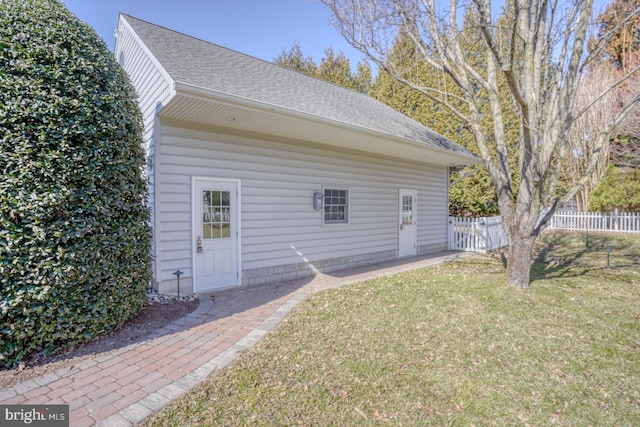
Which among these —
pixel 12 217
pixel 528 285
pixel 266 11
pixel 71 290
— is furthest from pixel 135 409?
pixel 266 11

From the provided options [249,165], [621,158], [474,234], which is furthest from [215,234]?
[621,158]

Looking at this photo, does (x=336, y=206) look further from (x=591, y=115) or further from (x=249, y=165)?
(x=591, y=115)

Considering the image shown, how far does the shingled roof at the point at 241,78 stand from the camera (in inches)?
199

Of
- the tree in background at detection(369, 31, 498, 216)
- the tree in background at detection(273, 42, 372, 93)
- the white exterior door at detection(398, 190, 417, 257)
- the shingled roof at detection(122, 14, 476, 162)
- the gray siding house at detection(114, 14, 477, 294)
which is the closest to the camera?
the shingled roof at detection(122, 14, 476, 162)

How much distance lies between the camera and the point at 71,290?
326 cm

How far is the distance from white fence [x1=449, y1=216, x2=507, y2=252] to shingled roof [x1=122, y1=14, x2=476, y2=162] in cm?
366

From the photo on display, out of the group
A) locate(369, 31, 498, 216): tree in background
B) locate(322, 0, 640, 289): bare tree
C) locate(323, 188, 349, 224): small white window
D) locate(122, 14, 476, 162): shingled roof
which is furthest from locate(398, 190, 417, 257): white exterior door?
locate(369, 31, 498, 216): tree in background

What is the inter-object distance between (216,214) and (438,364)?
4247 mm

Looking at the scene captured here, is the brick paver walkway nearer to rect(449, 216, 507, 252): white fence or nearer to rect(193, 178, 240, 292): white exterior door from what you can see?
rect(193, 178, 240, 292): white exterior door

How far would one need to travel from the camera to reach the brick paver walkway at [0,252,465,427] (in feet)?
8.25

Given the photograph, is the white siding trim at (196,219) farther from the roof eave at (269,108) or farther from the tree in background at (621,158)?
the tree in background at (621,158)

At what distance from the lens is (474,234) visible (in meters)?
11.2

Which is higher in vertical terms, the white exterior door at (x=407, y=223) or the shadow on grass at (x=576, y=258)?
the white exterior door at (x=407, y=223)

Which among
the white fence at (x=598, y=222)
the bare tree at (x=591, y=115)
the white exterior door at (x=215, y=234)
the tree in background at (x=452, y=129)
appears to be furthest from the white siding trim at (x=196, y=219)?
the bare tree at (x=591, y=115)
